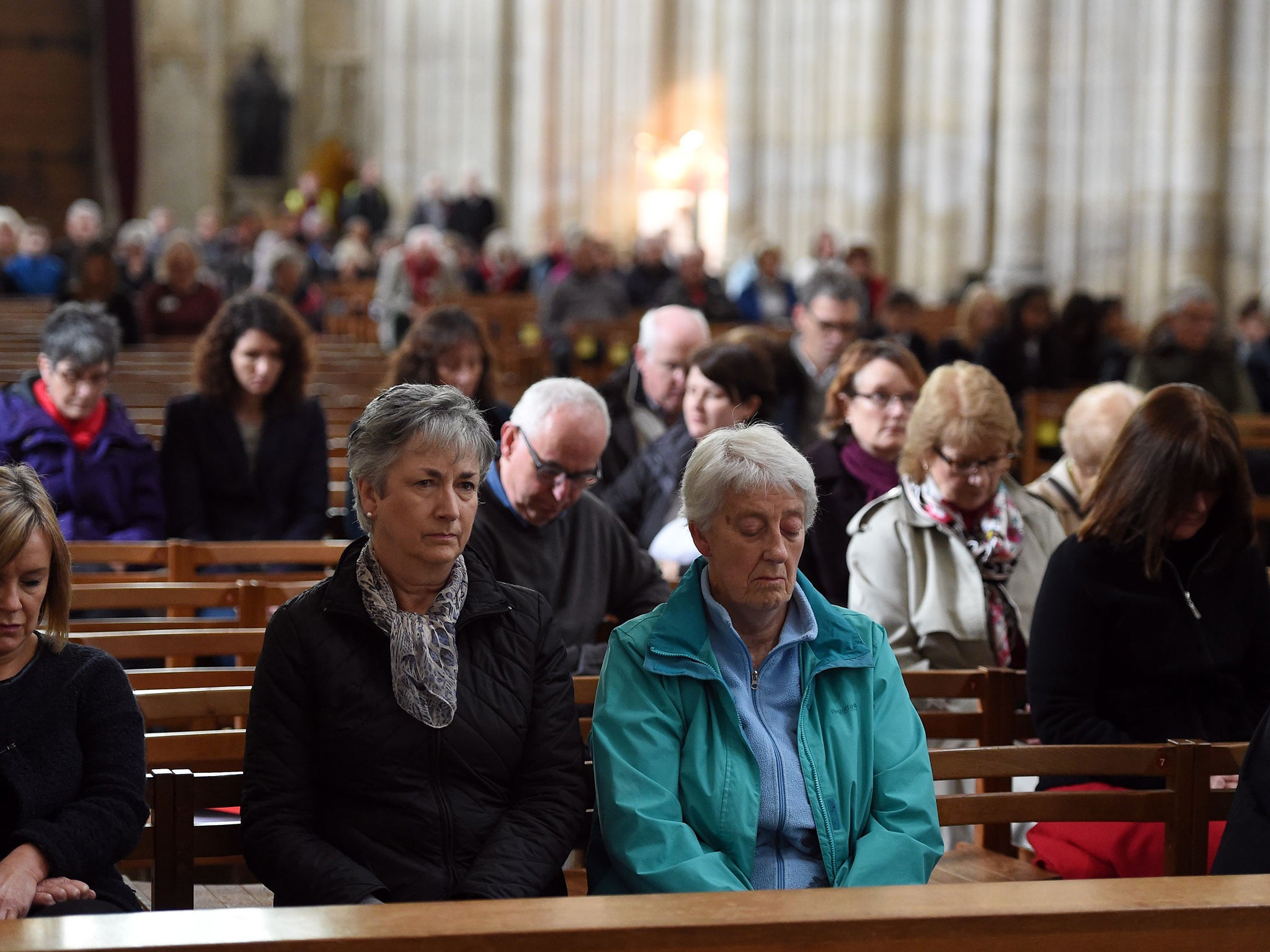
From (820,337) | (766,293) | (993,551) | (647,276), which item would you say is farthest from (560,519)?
(647,276)

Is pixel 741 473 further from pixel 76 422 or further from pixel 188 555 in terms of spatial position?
pixel 76 422

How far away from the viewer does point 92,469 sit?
212 inches

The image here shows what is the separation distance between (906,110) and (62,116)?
15095 mm

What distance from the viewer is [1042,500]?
4383mm

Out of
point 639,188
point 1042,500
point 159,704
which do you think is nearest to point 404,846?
point 159,704

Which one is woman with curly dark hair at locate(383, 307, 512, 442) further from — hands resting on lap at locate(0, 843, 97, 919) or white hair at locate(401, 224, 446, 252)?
white hair at locate(401, 224, 446, 252)

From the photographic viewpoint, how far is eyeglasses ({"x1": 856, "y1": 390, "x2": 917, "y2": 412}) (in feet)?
15.5

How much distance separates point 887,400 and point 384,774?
8.24 ft

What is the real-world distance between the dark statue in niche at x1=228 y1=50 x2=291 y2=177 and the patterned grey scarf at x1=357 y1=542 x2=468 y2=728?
2596 centimetres

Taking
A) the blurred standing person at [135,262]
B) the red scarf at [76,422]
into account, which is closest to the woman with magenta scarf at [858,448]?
the red scarf at [76,422]

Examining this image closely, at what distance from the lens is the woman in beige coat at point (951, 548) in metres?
4.04

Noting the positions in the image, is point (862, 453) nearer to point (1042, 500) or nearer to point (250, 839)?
point (1042, 500)

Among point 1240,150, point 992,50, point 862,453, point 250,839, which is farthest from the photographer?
point 992,50

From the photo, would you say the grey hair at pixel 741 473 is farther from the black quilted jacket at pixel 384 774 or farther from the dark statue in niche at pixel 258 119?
the dark statue in niche at pixel 258 119
